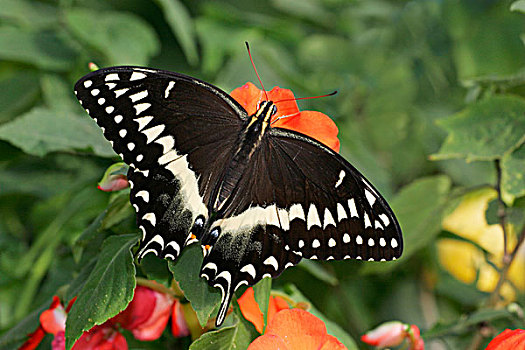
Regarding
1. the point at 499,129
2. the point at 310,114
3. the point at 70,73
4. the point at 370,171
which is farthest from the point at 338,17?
the point at 310,114

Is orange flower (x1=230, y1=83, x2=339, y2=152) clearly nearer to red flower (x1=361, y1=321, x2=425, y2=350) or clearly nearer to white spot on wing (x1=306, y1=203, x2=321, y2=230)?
white spot on wing (x1=306, y1=203, x2=321, y2=230)

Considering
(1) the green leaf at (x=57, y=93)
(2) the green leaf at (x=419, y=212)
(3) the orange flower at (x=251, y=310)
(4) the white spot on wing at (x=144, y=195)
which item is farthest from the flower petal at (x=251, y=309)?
(1) the green leaf at (x=57, y=93)

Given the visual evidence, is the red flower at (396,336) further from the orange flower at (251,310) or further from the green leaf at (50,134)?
the green leaf at (50,134)

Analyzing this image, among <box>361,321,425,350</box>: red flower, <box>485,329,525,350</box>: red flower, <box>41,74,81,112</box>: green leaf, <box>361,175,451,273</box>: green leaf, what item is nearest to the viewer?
<box>485,329,525,350</box>: red flower

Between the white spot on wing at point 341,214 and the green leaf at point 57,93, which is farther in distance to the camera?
the green leaf at point 57,93

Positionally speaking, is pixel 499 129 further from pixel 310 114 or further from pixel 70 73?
pixel 70 73

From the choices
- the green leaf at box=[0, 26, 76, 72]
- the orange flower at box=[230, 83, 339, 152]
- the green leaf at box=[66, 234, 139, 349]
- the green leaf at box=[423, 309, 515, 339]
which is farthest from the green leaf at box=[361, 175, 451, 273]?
the green leaf at box=[0, 26, 76, 72]

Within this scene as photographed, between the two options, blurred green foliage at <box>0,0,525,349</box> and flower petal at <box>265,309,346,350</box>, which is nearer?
flower petal at <box>265,309,346,350</box>

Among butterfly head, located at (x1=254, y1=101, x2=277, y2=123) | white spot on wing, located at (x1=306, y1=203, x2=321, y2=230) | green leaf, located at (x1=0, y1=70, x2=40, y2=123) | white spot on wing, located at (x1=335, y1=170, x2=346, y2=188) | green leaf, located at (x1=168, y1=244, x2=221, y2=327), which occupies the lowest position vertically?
→ green leaf, located at (x1=0, y1=70, x2=40, y2=123)
